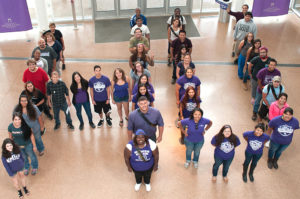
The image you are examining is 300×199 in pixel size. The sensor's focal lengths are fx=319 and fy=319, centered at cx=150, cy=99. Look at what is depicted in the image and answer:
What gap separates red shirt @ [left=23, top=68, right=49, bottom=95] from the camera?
628cm

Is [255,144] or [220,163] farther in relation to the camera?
[220,163]

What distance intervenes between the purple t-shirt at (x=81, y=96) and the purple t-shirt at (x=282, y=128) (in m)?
3.34

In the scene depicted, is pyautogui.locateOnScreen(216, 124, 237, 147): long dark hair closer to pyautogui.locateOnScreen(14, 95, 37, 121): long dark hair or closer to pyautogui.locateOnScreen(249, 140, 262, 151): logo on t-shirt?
pyautogui.locateOnScreen(249, 140, 262, 151): logo on t-shirt

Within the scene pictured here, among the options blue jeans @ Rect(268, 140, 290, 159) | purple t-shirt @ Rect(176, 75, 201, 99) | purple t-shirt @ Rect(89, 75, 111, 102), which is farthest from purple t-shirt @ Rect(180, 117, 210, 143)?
purple t-shirt @ Rect(89, 75, 111, 102)

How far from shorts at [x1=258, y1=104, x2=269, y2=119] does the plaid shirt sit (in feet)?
12.6

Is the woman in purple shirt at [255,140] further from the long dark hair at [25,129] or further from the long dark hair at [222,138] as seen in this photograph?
the long dark hair at [25,129]

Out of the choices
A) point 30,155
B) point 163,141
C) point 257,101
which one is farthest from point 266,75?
point 30,155

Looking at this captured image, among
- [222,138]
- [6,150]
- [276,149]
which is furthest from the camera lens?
[276,149]

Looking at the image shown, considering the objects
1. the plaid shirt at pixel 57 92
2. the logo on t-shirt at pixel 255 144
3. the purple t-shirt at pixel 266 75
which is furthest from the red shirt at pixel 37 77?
the purple t-shirt at pixel 266 75

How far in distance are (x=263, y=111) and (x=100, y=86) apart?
3.24m

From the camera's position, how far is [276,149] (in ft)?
17.9

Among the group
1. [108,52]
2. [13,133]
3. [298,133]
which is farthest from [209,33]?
[13,133]

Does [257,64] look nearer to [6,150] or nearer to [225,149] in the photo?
[225,149]

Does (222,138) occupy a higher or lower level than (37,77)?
lower
